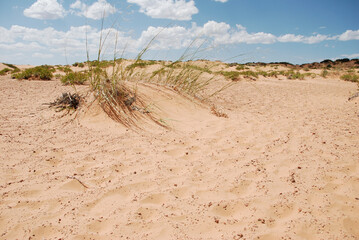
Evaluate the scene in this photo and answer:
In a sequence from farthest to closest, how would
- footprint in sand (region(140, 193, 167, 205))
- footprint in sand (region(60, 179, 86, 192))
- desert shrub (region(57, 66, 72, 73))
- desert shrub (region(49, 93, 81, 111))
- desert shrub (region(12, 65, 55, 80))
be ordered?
1. desert shrub (region(57, 66, 72, 73))
2. desert shrub (region(12, 65, 55, 80))
3. desert shrub (region(49, 93, 81, 111))
4. footprint in sand (region(60, 179, 86, 192))
5. footprint in sand (region(140, 193, 167, 205))

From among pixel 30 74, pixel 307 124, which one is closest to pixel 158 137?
pixel 307 124

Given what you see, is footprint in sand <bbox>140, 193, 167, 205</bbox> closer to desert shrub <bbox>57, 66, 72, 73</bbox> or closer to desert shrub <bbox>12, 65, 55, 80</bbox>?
desert shrub <bbox>12, 65, 55, 80</bbox>

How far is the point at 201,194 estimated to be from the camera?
214 centimetres

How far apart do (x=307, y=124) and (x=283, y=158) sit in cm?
170

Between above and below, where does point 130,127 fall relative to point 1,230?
above

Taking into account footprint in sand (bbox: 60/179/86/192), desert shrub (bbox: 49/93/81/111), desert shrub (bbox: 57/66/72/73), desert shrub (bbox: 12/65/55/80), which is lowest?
footprint in sand (bbox: 60/179/86/192)

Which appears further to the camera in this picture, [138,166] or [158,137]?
[158,137]

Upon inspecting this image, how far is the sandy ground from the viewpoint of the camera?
174 cm

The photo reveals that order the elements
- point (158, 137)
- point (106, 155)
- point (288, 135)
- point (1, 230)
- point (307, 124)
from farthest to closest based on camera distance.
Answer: point (307, 124) < point (288, 135) < point (158, 137) < point (106, 155) < point (1, 230)

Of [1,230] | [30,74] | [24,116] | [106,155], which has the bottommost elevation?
[1,230]

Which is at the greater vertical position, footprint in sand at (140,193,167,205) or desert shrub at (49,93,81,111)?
desert shrub at (49,93,81,111)

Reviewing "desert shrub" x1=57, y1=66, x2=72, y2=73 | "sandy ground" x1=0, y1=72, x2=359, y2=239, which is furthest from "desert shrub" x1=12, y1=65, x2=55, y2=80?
"sandy ground" x1=0, y1=72, x2=359, y2=239

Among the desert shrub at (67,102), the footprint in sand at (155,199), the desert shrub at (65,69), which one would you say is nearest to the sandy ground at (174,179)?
the footprint in sand at (155,199)

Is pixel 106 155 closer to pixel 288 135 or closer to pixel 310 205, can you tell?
pixel 310 205
